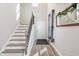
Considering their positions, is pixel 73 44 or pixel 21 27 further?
pixel 21 27

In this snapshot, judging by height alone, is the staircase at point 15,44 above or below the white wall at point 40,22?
below

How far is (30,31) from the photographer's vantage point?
11.2ft

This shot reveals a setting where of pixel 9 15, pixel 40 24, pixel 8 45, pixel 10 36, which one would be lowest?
pixel 8 45

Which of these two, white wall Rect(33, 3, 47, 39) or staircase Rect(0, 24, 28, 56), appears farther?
staircase Rect(0, 24, 28, 56)

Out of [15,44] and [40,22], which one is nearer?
[40,22]

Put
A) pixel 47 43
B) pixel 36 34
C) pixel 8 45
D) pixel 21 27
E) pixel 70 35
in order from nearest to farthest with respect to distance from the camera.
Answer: pixel 70 35
pixel 36 34
pixel 47 43
pixel 8 45
pixel 21 27

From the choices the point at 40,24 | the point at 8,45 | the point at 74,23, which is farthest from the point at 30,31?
the point at 74,23

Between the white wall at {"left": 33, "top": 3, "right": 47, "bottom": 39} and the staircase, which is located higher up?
the white wall at {"left": 33, "top": 3, "right": 47, "bottom": 39}

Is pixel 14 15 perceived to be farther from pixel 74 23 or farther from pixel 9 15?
pixel 74 23

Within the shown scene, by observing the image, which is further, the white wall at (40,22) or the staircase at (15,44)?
the staircase at (15,44)

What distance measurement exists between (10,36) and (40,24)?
4.01ft

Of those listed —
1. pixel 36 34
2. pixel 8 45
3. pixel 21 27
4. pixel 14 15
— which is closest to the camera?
pixel 36 34

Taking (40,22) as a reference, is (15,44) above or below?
below

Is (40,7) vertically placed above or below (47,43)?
above
